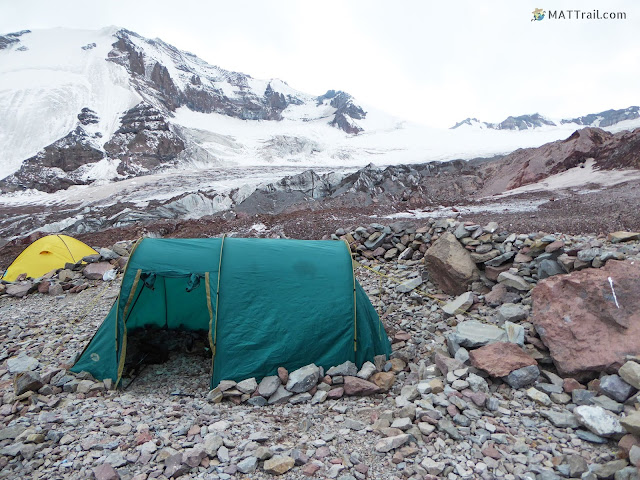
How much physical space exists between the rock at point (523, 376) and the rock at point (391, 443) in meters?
1.70

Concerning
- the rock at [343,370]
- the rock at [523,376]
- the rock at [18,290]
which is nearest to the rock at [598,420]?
the rock at [523,376]

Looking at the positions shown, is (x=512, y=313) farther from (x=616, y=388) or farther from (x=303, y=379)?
(x=303, y=379)

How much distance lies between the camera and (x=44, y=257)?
1127 centimetres

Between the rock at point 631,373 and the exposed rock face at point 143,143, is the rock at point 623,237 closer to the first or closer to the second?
the rock at point 631,373

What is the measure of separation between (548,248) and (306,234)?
→ 357 inches

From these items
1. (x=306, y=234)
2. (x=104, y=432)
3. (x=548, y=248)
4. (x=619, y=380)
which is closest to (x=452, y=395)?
(x=619, y=380)

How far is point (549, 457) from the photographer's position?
342cm

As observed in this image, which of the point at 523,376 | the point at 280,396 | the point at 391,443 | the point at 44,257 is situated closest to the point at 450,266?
the point at 523,376

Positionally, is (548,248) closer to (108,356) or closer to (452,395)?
(452,395)

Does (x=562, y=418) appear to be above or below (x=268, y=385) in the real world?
above

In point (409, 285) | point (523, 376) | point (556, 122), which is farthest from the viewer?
point (556, 122)

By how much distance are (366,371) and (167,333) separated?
4271 mm

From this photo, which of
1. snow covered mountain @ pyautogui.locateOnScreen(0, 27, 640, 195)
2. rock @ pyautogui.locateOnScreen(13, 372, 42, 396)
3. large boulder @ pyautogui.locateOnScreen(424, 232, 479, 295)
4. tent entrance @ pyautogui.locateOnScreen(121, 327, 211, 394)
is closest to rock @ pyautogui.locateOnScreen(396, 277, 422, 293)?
large boulder @ pyautogui.locateOnScreen(424, 232, 479, 295)

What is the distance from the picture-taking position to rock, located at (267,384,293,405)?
4918 mm
